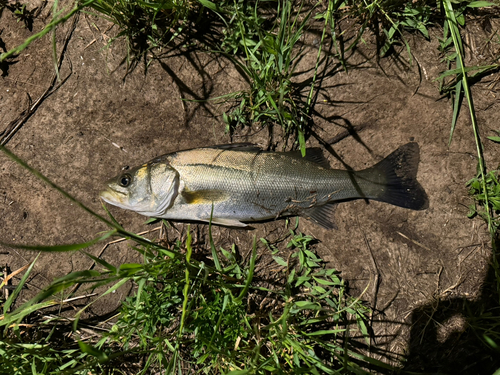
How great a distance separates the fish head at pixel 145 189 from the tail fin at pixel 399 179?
2.09 meters

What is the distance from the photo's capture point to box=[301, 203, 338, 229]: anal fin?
12.1 feet

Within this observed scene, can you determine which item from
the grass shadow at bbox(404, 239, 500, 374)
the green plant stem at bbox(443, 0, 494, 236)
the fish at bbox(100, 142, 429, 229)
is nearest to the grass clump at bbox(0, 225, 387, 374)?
the fish at bbox(100, 142, 429, 229)

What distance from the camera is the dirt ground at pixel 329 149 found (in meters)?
3.68

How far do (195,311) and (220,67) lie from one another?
273cm

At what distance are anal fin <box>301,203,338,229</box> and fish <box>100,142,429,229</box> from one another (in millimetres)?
11

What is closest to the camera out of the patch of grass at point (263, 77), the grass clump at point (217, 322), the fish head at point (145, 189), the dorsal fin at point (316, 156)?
the grass clump at point (217, 322)

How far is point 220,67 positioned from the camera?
3941 millimetres

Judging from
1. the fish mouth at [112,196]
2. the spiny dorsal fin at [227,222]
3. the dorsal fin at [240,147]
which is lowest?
the spiny dorsal fin at [227,222]

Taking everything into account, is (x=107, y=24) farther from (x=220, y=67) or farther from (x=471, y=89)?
(x=471, y=89)

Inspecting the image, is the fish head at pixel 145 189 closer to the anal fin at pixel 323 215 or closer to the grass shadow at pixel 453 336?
the anal fin at pixel 323 215

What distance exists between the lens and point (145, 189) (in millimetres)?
3666

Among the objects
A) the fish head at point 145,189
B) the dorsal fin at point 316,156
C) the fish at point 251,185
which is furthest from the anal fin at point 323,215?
the fish head at point 145,189

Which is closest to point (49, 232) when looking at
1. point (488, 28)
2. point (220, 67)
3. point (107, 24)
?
point (107, 24)

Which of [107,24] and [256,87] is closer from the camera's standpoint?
[256,87]
